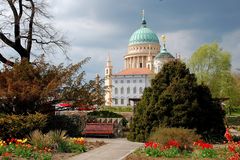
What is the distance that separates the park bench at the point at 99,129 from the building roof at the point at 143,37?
11151 centimetres

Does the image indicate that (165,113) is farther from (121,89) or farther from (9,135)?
(121,89)

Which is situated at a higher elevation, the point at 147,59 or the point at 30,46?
the point at 147,59

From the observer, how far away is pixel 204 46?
1857 inches

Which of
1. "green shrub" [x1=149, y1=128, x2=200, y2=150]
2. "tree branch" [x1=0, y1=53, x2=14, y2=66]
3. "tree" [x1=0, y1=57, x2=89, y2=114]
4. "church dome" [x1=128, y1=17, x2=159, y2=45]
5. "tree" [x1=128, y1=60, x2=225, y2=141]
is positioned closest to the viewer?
"green shrub" [x1=149, y1=128, x2=200, y2=150]

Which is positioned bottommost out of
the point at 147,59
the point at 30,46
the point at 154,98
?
the point at 154,98

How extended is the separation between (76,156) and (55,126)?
848 centimetres

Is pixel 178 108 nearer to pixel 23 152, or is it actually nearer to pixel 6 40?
pixel 23 152

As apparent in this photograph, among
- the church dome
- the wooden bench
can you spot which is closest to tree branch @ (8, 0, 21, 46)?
the wooden bench

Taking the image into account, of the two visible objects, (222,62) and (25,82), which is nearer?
(25,82)

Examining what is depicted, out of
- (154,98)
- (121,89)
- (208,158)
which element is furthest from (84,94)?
(121,89)

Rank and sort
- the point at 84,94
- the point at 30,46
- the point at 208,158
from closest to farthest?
the point at 208,158 < the point at 84,94 < the point at 30,46

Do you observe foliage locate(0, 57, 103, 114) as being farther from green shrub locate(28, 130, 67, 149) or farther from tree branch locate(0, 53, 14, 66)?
green shrub locate(28, 130, 67, 149)

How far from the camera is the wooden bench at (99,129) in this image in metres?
20.3

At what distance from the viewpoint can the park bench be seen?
20266mm
